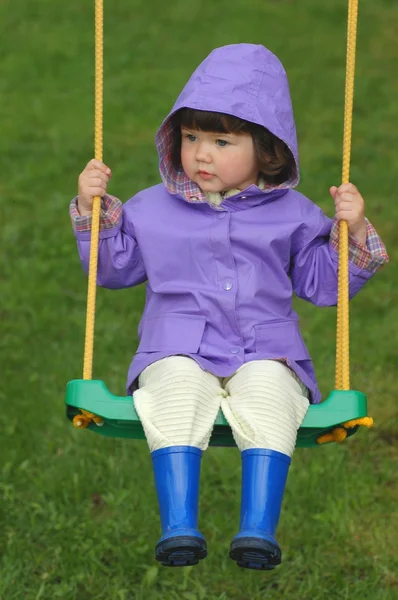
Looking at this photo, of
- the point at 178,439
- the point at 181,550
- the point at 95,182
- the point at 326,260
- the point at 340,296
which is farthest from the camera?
the point at 326,260

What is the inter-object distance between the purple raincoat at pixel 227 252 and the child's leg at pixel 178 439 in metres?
0.12

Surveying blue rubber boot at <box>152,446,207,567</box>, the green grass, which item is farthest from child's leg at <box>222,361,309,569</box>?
Answer: the green grass

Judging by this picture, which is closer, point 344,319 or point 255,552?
point 255,552

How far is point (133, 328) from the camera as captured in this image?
5875mm

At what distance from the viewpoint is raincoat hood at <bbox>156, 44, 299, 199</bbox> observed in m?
3.34

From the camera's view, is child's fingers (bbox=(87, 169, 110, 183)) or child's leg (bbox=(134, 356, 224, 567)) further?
child's fingers (bbox=(87, 169, 110, 183))

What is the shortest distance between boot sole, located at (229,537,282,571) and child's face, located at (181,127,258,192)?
3.59 ft

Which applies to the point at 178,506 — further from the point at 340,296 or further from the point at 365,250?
the point at 365,250

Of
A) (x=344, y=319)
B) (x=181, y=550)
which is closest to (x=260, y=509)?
(x=181, y=550)

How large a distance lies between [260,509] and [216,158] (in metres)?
1.06

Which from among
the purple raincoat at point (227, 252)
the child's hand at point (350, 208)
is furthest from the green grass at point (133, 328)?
the child's hand at point (350, 208)

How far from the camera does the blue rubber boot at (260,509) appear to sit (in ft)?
9.74

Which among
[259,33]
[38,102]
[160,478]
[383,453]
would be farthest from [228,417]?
[259,33]

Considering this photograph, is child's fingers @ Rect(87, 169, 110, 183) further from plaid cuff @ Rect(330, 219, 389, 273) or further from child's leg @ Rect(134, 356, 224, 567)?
plaid cuff @ Rect(330, 219, 389, 273)
